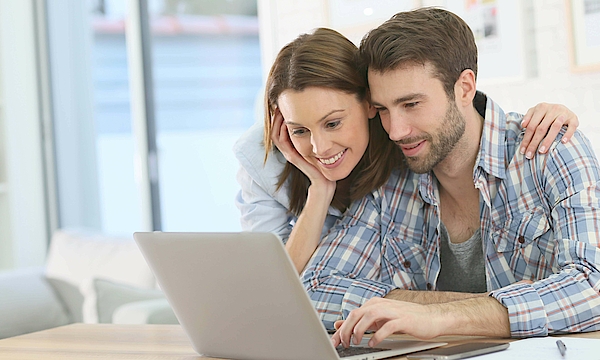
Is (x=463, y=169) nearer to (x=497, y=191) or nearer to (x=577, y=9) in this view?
(x=497, y=191)

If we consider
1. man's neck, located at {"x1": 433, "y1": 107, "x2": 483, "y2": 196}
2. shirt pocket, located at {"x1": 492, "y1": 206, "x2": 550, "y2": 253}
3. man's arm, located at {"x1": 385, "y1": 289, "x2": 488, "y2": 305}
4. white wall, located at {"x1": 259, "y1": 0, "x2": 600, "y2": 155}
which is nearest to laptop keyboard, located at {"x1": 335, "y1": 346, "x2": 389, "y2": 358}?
man's arm, located at {"x1": 385, "y1": 289, "x2": 488, "y2": 305}

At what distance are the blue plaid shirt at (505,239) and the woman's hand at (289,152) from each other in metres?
0.12

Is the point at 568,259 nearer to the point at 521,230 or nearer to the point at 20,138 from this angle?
the point at 521,230

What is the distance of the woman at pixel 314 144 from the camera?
1.79 metres

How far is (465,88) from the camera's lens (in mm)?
1789

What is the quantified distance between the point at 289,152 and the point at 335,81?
29 centimetres

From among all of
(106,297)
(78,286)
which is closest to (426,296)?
(106,297)

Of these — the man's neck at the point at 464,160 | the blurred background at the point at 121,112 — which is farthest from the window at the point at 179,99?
the man's neck at the point at 464,160

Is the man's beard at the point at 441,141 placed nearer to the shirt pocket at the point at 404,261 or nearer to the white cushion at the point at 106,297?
the shirt pocket at the point at 404,261

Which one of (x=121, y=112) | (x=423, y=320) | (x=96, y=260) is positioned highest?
(x=121, y=112)

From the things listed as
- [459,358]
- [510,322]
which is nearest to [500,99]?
[510,322]

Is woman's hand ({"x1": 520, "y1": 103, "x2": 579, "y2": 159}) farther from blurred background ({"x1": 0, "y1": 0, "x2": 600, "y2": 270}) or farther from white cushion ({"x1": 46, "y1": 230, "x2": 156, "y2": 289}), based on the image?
blurred background ({"x1": 0, "y1": 0, "x2": 600, "y2": 270})

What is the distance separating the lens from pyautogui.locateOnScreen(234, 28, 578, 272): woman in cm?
179

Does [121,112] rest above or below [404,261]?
above
